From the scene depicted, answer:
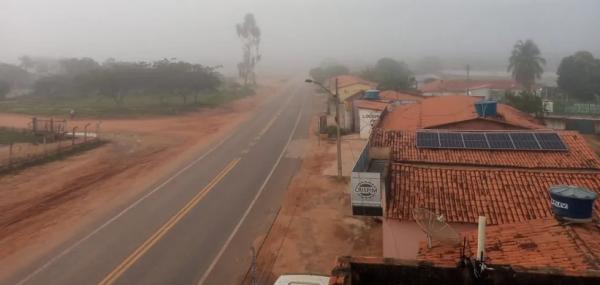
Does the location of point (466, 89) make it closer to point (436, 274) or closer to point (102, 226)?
point (102, 226)

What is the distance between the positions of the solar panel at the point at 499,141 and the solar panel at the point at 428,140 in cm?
187

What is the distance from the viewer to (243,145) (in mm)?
33406

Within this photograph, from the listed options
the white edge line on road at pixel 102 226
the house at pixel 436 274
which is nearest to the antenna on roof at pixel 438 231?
the house at pixel 436 274

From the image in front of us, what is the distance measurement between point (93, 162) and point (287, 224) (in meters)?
15.7

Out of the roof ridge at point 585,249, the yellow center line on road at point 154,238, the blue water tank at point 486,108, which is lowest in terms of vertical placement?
the yellow center line on road at point 154,238

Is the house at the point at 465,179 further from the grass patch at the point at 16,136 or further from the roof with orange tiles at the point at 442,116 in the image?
the grass patch at the point at 16,136

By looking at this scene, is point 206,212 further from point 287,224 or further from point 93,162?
point 93,162

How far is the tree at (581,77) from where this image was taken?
55.8 m

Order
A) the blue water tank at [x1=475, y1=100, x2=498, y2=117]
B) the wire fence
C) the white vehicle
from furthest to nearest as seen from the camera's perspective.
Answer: the wire fence
the blue water tank at [x1=475, y1=100, x2=498, y2=117]
the white vehicle

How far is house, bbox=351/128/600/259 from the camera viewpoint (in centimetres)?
1274

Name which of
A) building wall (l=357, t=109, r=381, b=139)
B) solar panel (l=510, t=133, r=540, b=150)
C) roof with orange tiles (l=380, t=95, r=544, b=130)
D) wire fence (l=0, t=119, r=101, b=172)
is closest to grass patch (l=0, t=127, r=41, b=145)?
wire fence (l=0, t=119, r=101, b=172)

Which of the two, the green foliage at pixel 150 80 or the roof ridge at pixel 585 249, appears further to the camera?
the green foliage at pixel 150 80

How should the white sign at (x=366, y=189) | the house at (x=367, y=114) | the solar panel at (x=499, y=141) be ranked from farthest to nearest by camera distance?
the house at (x=367, y=114) → the solar panel at (x=499, y=141) → the white sign at (x=366, y=189)

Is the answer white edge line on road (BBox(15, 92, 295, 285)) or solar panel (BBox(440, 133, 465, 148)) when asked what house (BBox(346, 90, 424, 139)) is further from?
solar panel (BBox(440, 133, 465, 148))
